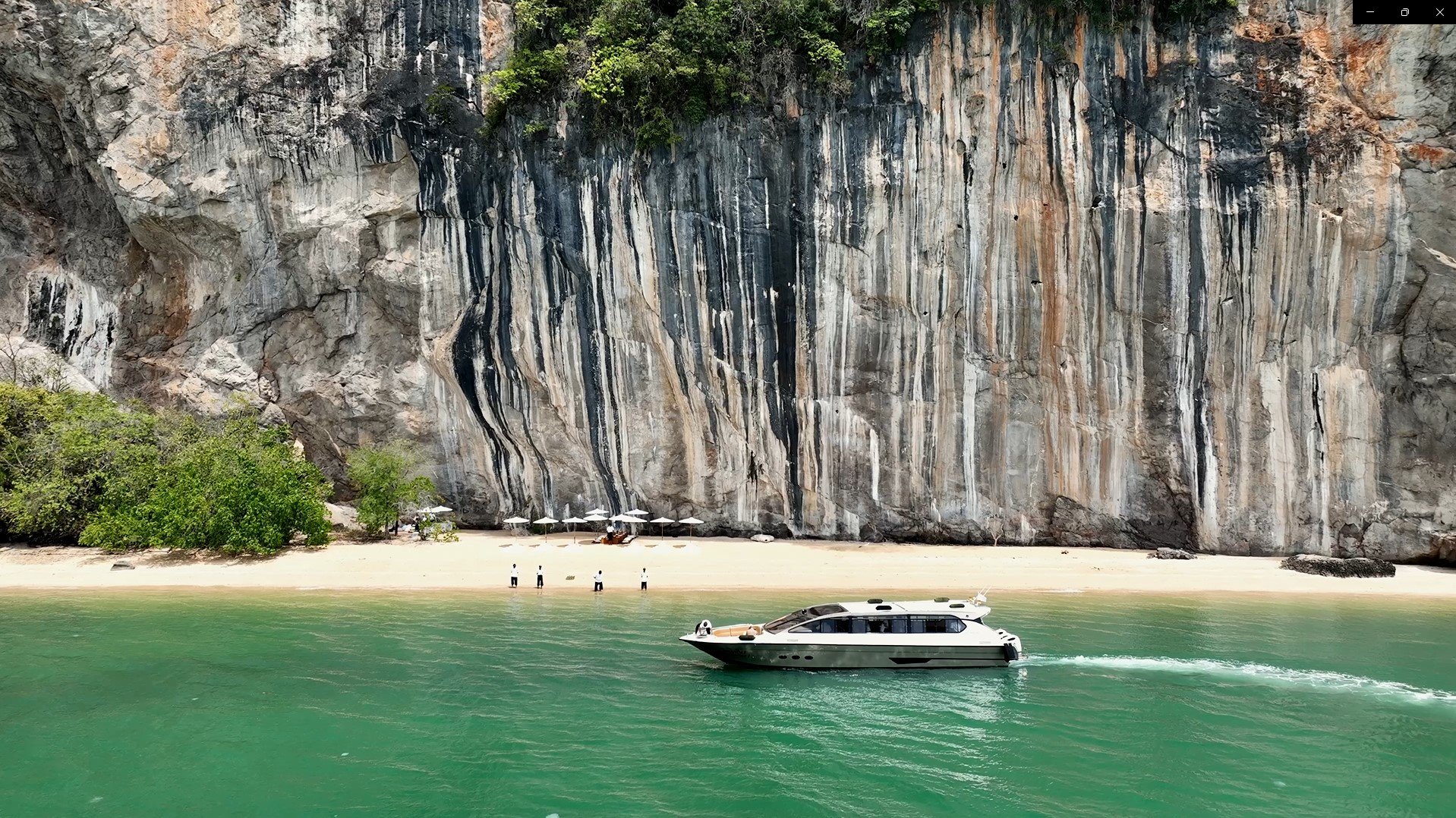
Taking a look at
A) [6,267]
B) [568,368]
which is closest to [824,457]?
[568,368]

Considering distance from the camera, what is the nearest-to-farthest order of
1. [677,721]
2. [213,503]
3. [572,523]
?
[677,721] → [213,503] → [572,523]

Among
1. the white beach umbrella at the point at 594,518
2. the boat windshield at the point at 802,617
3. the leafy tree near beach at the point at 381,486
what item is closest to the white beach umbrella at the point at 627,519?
the white beach umbrella at the point at 594,518

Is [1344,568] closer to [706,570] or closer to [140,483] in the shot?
[706,570]

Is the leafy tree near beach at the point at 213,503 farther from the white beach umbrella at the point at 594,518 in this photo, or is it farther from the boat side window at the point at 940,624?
the boat side window at the point at 940,624

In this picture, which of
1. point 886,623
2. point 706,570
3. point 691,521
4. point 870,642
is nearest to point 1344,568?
point 886,623

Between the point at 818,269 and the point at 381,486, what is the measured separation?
52.7ft

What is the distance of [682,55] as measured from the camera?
2923 cm

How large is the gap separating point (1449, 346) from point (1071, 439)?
35.3 ft

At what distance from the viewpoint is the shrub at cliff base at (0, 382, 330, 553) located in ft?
84.7

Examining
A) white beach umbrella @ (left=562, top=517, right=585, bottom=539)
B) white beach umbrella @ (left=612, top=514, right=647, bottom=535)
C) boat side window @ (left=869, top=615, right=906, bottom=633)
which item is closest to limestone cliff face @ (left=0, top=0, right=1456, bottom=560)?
white beach umbrella @ (left=562, top=517, right=585, bottom=539)

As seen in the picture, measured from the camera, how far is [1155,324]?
90.5 ft

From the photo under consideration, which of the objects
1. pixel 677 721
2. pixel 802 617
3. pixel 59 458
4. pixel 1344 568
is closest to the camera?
pixel 677 721

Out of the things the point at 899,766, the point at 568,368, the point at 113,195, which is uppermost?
the point at 113,195

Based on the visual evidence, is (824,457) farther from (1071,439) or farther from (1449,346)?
(1449,346)
